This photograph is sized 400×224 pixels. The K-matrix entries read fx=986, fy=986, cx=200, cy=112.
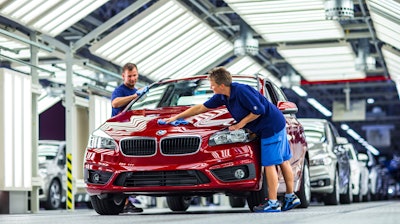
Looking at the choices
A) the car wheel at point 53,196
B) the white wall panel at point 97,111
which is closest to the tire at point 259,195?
the white wall panel at point 97,111

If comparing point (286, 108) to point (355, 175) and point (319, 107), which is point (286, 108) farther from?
point (319, 107)

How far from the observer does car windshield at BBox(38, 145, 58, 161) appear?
939 inches

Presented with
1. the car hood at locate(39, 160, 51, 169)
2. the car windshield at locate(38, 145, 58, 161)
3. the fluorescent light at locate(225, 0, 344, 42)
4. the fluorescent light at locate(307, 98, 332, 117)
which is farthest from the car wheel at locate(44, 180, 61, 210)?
the fluorescent light at locate(307, 98, 332, 117)

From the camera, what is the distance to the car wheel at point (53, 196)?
23016 millimetres

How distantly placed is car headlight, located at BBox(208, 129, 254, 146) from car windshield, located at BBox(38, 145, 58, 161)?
14.2 metres

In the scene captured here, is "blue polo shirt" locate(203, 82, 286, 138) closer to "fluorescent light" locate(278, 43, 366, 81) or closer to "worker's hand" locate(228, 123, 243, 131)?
"worker's hand" locate(228, 123, 243, 131)

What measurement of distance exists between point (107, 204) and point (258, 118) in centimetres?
194

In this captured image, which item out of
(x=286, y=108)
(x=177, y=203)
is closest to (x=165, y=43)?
(x=177, y=203)

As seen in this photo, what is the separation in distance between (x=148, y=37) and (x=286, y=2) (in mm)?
3351

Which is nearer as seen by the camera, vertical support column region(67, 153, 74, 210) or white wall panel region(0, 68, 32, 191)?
white wall panel region(0, 68, 32, 191)

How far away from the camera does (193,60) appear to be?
24219mm

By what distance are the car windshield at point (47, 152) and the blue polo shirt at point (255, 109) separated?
14.1 meters

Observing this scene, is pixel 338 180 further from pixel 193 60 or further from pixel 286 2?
pixel 193 60

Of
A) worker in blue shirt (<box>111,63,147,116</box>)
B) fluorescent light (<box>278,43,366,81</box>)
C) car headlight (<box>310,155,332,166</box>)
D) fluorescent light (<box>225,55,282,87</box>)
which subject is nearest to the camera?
worker in blue shirt (<box>111,63,147,116</box>)
